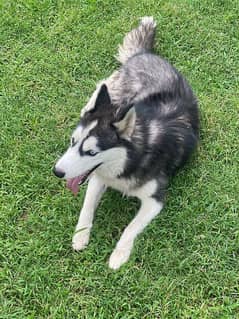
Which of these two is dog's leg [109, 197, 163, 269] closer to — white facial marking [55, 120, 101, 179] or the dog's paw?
the dog's paw

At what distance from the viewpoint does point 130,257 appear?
142 inches

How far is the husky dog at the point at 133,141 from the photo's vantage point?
128 inches

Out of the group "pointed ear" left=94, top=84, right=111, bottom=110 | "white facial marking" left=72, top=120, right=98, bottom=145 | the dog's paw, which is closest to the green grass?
the dog's paw

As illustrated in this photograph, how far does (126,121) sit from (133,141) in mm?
232

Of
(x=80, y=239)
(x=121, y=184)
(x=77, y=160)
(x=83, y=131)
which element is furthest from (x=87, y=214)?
(x=83, y=131)

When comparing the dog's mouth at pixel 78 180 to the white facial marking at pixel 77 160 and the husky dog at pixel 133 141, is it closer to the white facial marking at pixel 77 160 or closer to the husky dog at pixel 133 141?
the husky dog at pixel 133 141

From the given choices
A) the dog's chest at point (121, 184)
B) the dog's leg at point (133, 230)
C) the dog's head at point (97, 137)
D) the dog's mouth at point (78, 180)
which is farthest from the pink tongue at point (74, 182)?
the dog's leg at point (133, 230)

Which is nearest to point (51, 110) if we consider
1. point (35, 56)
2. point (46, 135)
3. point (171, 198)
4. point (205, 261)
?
point (46, 135)

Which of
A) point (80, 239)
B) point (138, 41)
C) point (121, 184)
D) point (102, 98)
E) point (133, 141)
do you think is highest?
point (102, 98)

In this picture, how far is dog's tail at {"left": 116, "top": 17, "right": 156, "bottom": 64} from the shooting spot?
190 inches

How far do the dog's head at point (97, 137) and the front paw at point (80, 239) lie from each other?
0.52 metres

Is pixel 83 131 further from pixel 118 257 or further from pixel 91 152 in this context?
pixel 118 257

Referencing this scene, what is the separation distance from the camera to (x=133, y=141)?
135 inches

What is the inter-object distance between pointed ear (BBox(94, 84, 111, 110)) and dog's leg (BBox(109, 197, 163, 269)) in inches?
33.3
